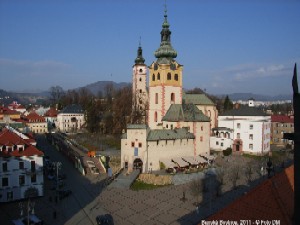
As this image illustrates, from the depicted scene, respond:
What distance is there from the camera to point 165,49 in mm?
49125

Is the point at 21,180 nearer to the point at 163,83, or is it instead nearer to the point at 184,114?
the point at 184,114

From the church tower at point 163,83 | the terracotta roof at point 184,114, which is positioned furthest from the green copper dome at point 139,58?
the terracotta roof at point 184,114

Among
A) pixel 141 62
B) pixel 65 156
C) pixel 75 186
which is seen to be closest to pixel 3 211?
pixel 75 186

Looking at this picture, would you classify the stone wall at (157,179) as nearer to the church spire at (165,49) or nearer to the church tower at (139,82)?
the church spire at (165,49)

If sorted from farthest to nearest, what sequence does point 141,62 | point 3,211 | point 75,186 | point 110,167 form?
point 141,62 → point 110,167 → point 75,186 → point 3,211

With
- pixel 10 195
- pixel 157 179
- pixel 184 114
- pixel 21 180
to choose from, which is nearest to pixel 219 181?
pixel 157 179

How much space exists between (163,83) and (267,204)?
125 ft

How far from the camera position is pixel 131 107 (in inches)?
2936

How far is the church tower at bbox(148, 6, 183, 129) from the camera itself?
47656 millimetres

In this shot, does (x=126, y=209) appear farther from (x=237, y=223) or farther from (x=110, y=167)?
(x=237, y=223)

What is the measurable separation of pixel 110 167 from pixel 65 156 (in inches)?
518

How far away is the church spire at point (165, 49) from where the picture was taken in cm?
4881

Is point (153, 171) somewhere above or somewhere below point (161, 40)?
below

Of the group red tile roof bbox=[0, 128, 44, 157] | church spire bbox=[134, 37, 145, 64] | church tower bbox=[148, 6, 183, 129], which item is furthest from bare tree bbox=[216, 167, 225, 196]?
church spire bbox=[134, 37, 145, 64]
